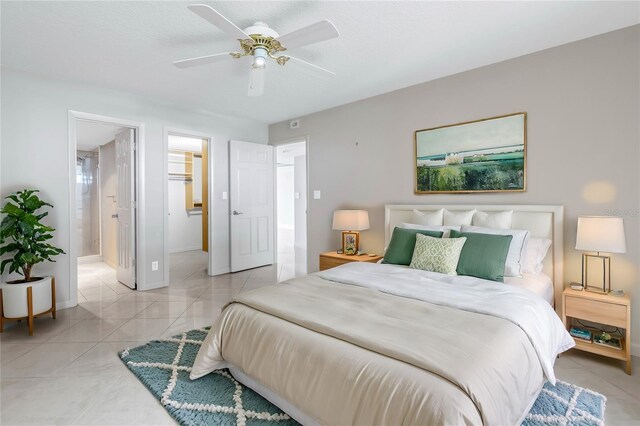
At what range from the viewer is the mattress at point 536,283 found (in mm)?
2377

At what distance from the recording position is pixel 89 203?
631 centimetres

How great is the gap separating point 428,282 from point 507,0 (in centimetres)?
197

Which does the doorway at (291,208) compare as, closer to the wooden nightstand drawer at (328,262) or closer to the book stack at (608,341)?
the wooden nightstand drawer at (328,262)

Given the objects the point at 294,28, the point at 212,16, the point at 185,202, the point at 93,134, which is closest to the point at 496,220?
the point at 294,28

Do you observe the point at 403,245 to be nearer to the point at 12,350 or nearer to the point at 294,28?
the point at 294,28

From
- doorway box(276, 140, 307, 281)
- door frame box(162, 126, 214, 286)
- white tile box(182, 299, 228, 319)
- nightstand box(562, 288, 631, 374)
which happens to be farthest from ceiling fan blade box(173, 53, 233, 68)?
nightstand box(562, 288, 631, 374)

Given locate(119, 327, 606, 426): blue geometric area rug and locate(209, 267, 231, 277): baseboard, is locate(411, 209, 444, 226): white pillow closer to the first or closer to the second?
locate(119, 327, 606, 426): blue geometric area rug

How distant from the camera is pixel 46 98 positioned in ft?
11.3

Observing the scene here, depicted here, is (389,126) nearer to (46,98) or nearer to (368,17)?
(368,17)

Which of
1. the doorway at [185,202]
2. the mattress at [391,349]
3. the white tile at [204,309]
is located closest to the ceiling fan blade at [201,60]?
the mattress at [391,349]

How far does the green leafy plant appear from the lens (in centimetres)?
297

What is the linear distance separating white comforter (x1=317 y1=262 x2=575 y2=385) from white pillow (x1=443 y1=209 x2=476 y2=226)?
34.6 inches

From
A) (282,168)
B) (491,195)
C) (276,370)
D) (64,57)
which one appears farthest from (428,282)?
(282,168)

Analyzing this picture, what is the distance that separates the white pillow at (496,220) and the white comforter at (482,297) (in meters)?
0.79
